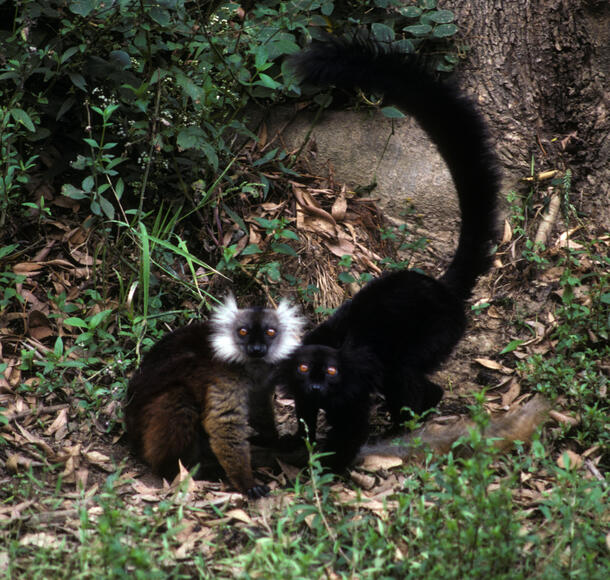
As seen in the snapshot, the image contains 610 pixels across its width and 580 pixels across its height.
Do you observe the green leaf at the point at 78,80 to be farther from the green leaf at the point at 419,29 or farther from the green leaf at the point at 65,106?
the green leaf at the point at 419,29

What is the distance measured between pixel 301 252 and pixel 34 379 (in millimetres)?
2157

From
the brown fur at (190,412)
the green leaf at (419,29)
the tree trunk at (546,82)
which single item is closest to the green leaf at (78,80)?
the brown fur at (190,412)

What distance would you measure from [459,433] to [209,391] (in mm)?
1503

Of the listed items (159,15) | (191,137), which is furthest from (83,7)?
(191,137)

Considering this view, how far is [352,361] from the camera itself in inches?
161

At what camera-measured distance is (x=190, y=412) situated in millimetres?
4004

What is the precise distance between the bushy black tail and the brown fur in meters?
1.64

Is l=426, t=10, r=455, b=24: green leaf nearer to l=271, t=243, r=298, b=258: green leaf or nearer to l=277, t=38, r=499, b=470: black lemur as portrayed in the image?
l=277, t=38, r=499, b=470: black lemur

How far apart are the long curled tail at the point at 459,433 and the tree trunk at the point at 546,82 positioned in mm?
2099

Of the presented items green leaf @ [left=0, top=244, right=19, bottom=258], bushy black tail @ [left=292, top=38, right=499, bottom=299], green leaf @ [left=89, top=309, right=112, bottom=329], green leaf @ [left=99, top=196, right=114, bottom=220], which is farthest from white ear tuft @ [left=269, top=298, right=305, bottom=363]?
green leaf @ [left=0, top=244, right=19, bottom=258]

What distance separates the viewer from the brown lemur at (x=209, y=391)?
392 centimetres

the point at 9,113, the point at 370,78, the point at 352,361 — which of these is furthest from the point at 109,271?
the point at 370,78

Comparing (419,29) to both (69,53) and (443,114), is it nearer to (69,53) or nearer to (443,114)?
(443,114)

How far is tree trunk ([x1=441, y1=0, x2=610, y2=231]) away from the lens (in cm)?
552
